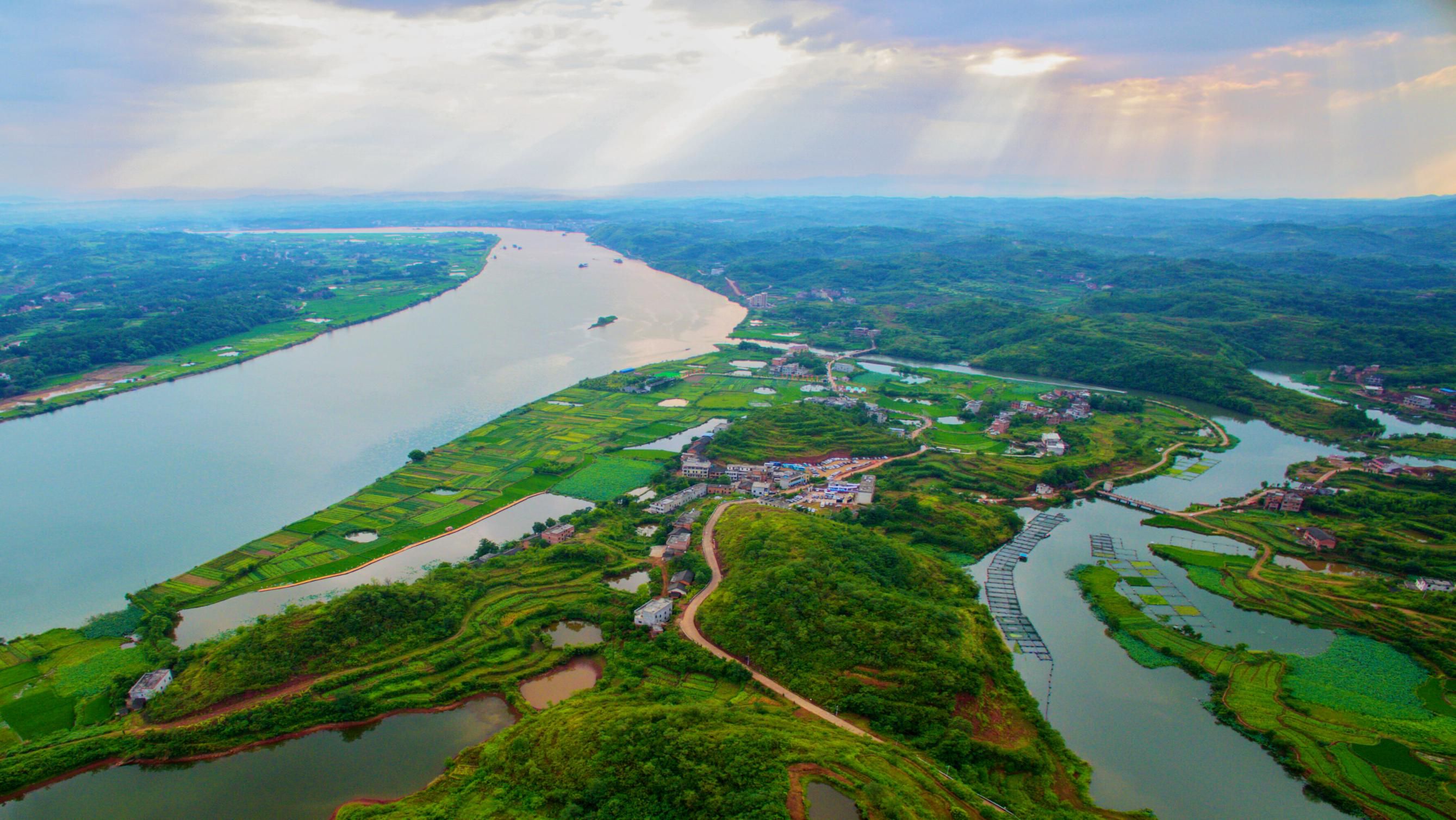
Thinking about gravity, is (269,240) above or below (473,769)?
above

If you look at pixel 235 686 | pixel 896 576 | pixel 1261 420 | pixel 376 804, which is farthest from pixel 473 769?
pixel 1261 420

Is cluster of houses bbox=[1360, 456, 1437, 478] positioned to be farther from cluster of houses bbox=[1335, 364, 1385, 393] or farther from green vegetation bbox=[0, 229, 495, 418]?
green vegetation bbox=[0, 229, 495, 418]

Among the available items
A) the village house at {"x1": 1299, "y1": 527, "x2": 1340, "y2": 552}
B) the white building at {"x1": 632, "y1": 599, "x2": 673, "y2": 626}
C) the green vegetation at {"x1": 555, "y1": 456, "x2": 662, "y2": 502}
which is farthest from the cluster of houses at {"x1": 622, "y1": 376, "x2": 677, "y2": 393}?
the village house at {"x1": 1299, "y1": 527, "x2": 1340, "y2": 552}

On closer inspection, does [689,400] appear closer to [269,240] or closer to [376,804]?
[376,804]

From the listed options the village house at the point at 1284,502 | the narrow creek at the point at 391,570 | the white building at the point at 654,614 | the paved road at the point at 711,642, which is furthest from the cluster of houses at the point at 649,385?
the village house at the point at 1284,502

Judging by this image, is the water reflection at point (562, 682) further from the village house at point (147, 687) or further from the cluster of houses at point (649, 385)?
the cluster of houses at point (649, 385)

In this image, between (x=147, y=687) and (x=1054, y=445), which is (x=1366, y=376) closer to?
(x=1054, y=445)

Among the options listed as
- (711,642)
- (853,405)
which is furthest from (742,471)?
(711,642)

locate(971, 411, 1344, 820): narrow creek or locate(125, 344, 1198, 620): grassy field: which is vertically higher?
locate(125, 344, 1198, 620): grassy field
